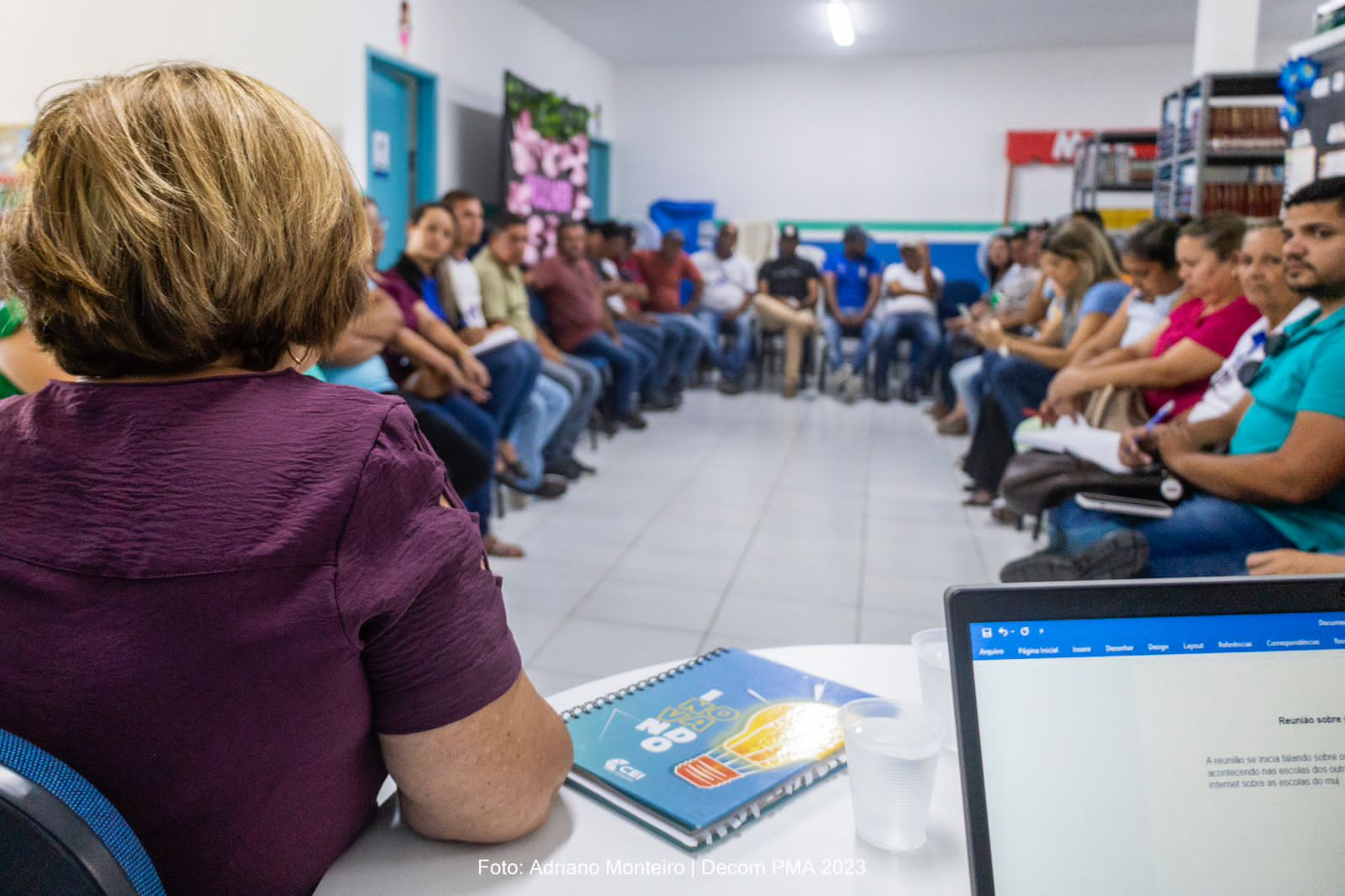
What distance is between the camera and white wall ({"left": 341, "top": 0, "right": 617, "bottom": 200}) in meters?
5.48

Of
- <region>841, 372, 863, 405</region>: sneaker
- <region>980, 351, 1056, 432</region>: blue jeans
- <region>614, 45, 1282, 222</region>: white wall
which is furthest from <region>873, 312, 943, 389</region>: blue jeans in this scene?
<region>980, 351, 1056, 432</region>: blue jeans

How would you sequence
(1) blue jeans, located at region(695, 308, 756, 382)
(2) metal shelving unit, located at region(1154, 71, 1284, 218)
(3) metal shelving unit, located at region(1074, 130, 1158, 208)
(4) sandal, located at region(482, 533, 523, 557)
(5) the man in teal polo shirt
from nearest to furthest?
(5) the man in teal polo shirt < (4) sandal, located at region(482, 533, 523, 557) < (2) metal shelving unit, located at region(1154, 71, 1284, 218) < (3) metal shelving unit, located at region(1074, 130, 1158, 208) < (1) blue jeans, located at region(695, 308, 756, 382)

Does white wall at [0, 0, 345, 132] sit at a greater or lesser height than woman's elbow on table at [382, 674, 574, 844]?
greater

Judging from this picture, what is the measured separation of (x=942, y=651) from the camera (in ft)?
3.24

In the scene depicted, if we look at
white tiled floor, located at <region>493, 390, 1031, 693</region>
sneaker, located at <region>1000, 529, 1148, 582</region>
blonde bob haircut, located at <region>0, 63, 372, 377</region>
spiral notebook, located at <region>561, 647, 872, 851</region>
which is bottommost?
white tiled floor, located at <region>493, 390, 1031, 693</region>

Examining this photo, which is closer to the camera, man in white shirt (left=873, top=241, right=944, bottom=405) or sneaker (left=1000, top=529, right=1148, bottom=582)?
sneaker (left=1000, top=529, right=1148, bottom=582)

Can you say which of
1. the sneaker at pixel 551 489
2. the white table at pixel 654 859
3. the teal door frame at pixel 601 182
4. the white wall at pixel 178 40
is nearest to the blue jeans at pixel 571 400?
the sneaker at pixel 551 489

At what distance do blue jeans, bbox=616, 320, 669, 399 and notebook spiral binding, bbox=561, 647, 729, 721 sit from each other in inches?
215

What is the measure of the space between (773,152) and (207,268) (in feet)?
33.7

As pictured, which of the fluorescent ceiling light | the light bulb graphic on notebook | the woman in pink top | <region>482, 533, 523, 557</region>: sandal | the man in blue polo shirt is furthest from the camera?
the man in blue polo shirt

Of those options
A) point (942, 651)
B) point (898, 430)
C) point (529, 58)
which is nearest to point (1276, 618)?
point (942, 651)

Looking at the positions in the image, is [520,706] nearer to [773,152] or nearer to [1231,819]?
[1231,819]

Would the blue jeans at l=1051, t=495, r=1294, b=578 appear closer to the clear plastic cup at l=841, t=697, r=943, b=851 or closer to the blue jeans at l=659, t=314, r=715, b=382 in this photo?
the clear plastic cup at l=841, t=697, r=943, b=851

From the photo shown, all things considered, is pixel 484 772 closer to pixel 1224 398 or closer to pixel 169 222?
pixel 169 222
